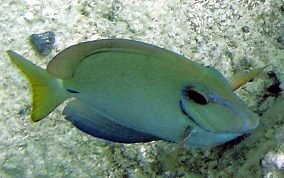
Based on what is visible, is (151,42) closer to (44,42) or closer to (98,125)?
(44,42)

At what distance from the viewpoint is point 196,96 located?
145cm

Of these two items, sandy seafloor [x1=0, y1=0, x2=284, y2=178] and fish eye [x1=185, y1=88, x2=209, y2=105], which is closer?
fish eye [x1=185, y1=88, x2=209, y2=105]

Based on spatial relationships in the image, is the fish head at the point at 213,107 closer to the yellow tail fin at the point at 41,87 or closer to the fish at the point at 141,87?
the fish at the point at 141,87

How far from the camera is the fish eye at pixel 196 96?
1.44 meters

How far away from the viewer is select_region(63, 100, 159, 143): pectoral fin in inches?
60.6

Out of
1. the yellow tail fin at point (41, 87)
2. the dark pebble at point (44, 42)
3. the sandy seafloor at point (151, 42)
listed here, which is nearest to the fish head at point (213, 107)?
the sandy seafloor at point (151, 42)

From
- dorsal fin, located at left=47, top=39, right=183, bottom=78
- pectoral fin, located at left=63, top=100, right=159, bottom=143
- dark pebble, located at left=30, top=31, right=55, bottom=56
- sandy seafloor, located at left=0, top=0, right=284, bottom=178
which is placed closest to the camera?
dorsal fin, located at left=47, top=39, right=183, bottom=78

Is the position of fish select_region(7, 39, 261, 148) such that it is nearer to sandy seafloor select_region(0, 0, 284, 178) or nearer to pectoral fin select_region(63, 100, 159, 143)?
pectoral fin select_region(63, 100, 159, 143)

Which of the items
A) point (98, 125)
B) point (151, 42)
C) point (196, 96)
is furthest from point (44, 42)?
point (196, 96)

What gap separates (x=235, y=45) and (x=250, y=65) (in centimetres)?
15

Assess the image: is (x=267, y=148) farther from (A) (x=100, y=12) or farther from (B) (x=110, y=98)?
(A) (x=100, y=12)

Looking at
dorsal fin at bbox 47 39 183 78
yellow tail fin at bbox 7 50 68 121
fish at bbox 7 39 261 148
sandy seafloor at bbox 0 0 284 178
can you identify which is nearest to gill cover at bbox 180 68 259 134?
fish at bbox 7 39 261 148

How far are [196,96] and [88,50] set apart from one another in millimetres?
370

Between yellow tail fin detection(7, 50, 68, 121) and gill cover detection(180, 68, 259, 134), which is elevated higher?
gill cover detection(180, 68, 259, 134)
